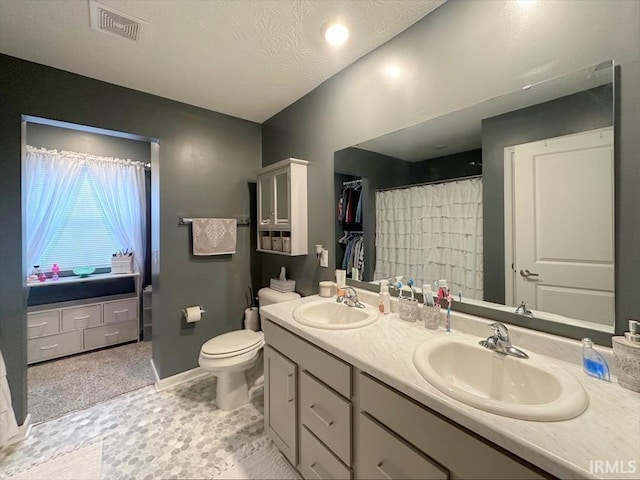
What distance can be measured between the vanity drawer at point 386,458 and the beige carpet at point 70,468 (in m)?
1.49

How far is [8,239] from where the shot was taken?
1.64 m

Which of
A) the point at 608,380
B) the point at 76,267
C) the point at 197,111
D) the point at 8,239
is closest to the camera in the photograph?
the point at 608,380

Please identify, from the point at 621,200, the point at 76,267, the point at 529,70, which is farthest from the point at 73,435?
the point at 529,70

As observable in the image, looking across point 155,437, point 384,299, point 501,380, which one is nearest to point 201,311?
point 155,437

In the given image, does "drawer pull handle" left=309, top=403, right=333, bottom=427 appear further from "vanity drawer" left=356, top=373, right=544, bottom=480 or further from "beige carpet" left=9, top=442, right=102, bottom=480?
"beige carpet" left=9, top=442, right=102, bottom=480

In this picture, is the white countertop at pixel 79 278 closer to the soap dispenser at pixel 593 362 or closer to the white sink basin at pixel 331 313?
the white sink basin at pixel 331 313

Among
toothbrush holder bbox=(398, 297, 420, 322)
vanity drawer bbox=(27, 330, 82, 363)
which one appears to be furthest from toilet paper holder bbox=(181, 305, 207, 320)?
toothbrush holder bbox=(398, 297, 420, 322)

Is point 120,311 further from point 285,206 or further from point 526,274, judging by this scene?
→ point 526,274

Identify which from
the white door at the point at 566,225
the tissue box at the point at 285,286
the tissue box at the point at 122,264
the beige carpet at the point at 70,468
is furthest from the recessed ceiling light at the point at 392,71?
the tissue box at the point at 122,264

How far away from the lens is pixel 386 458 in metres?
0.88

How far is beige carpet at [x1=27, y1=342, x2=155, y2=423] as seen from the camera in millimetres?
1973

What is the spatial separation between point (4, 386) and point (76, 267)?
169 centimetres

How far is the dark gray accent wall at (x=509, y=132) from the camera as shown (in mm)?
925

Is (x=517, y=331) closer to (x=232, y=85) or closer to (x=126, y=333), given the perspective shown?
(x=232, y=85)
